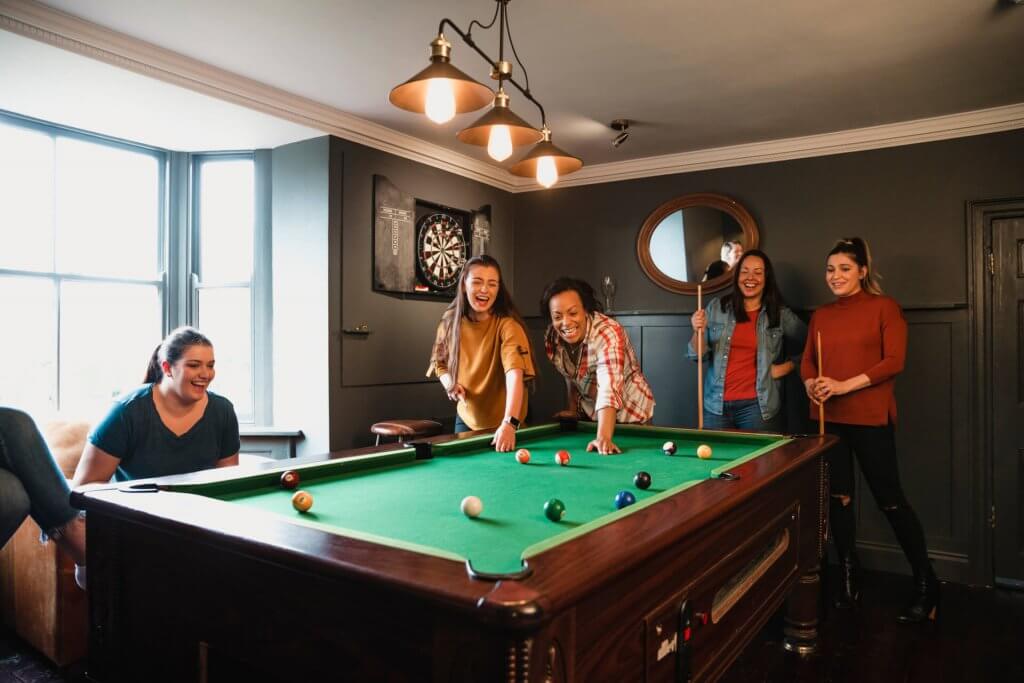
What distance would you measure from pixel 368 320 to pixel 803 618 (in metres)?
Answer: 2.74

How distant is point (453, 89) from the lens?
6.75 ft

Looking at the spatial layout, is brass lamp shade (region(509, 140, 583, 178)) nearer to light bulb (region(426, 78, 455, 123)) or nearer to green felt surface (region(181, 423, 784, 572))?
light bulb (region(426, 78, 455, 123))

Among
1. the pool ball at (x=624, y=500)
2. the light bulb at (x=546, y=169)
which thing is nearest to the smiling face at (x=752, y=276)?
the light bulb at (x=546, y=169)

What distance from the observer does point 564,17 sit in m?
2.72

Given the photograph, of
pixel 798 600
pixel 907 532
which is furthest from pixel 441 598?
pixel 907 532

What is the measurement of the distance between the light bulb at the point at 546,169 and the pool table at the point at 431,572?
1147 mm

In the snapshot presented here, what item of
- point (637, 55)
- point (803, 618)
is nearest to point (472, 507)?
point (803, 618)

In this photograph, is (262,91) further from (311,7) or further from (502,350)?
(502,350)

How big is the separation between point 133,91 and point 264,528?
2798 millimetres

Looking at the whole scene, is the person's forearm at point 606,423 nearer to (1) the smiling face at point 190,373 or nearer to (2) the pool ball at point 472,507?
(2) the pool ball at point 472,507

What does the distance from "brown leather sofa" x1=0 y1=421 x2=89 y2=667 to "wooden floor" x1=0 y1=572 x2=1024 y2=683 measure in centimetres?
7

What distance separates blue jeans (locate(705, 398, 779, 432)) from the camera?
370 cm

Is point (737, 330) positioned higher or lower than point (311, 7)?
lower

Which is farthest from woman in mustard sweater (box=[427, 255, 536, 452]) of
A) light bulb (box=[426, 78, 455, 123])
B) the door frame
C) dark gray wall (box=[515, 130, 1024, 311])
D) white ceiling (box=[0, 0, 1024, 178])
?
the door frame
